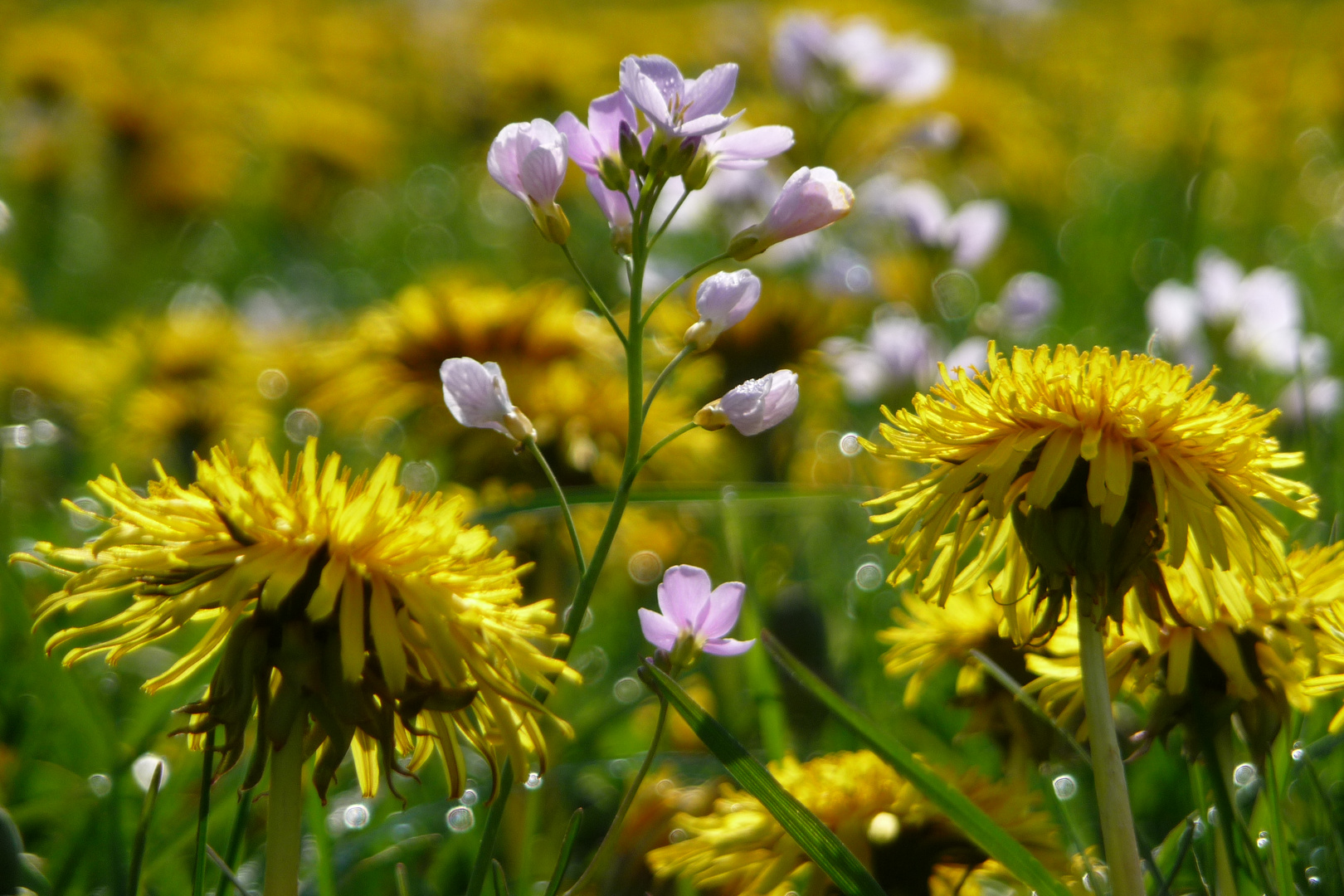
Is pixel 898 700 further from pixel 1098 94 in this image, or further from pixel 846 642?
pixel 1098 94

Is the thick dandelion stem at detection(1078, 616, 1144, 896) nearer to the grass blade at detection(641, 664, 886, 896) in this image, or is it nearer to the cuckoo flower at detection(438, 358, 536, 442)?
the grass blade at detection(641, 664, 886, 896)

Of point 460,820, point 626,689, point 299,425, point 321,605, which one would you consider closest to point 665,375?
point 321,605

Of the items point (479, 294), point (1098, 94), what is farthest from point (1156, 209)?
point (479, 294)

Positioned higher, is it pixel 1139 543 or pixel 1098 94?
pixel 1098 94

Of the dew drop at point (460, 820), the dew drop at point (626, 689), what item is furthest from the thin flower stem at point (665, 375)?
the dew drop at point (626, 689)

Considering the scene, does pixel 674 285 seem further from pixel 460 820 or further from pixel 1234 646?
pixel 460 820

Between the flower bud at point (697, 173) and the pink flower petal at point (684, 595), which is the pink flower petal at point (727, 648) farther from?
the flower bud at point (697, 173)
